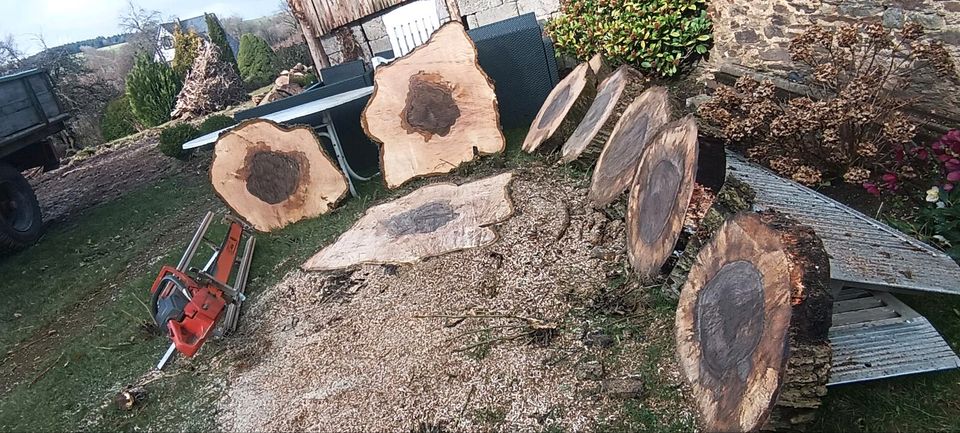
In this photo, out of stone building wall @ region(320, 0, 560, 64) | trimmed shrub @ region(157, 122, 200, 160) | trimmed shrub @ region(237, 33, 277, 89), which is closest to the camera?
stone building wall @ region(320, 0, 560, 64)

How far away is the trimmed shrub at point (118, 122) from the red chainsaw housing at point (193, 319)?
39.6ft

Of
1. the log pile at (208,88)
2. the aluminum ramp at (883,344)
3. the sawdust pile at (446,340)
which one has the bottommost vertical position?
the aluminum ramp at (883,344)

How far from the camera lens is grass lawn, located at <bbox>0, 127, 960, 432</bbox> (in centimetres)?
213

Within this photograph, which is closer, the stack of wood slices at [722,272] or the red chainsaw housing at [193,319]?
the stack of wood slices at [722,272]

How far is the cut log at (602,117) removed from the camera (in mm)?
3975

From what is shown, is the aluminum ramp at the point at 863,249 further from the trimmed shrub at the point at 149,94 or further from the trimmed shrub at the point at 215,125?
the trimmed shrub at the point at 149,94

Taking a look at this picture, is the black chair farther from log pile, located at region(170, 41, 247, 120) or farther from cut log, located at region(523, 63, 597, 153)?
log pile, located at region(170, 41, 247, 120)

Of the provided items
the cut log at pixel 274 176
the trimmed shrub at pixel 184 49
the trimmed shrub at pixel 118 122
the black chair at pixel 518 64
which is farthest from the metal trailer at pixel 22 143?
the trimmed shrub at pixel 184 49

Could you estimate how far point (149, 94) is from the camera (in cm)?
1291

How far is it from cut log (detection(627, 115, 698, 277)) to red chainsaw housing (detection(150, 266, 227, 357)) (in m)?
2.33

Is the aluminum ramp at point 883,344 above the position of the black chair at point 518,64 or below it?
below

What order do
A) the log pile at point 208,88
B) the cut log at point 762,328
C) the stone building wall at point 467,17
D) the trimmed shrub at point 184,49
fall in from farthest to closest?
the trimmed shrub at point 184,49, the log pile at point 208,88, the stone building wall at point 467,17, the cut log at point 762,328

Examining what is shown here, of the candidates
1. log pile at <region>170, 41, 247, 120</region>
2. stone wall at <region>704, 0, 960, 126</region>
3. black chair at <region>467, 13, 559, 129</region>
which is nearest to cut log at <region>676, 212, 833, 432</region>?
stone wall at <region>704, 0, 960, 126</region>

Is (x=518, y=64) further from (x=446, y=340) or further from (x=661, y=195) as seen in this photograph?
(x=446, y=340)
